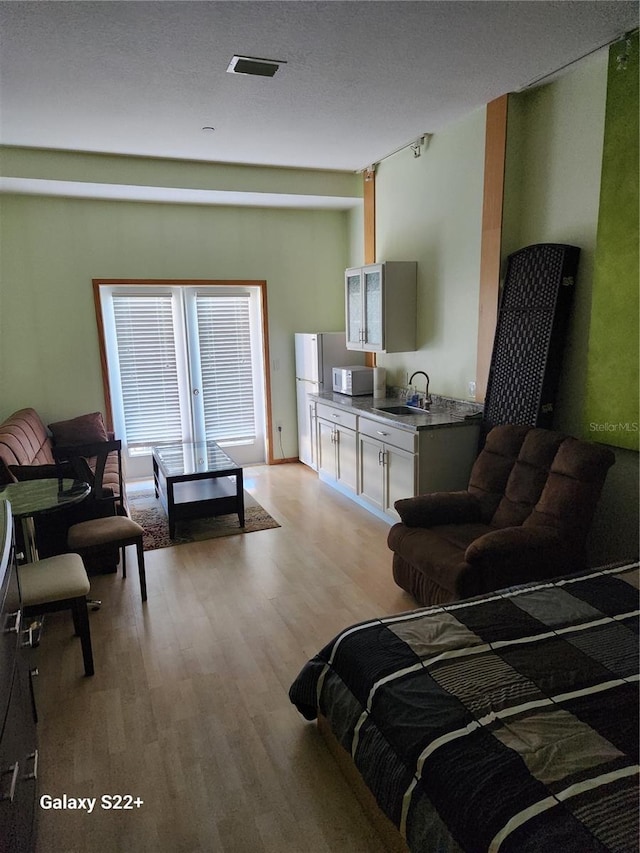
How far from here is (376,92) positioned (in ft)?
A: 10.8

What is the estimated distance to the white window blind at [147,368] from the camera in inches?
216

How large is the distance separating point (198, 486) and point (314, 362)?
6.06ft

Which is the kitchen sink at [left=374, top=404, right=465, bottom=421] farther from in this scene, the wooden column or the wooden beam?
the wooden column

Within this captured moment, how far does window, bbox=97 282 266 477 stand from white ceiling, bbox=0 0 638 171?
1.67 metres

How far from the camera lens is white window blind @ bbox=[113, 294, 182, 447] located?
5.48 metres

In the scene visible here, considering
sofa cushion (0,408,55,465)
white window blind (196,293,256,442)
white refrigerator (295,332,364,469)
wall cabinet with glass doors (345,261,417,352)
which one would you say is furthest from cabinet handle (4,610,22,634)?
white window blind (196,293,256,442)

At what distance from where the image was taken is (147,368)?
18.5 ft

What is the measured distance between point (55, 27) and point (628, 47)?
2862 mm

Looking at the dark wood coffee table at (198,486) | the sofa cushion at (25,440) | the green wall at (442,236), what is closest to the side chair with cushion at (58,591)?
the sofa cushion at (25,440)

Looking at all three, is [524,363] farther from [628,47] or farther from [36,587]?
[36,587]

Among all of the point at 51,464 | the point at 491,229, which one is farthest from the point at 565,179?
the point at 51,464

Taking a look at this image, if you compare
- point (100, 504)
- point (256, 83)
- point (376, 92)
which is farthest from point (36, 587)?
point (376, 92)

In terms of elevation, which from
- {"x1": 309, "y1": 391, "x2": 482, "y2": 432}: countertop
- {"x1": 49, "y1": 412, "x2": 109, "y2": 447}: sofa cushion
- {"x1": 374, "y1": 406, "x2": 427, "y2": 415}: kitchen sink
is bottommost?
{"x1": 49, "y1": 412, "x2": 109, "y2": 447}: sofa cushion

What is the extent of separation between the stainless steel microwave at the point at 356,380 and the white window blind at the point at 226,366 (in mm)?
1333
